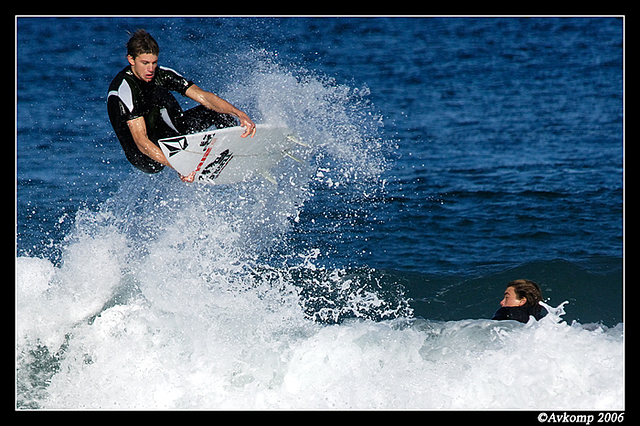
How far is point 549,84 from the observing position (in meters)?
16.2

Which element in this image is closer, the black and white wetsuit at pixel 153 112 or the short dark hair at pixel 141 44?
the short dark hair at pixel 141 44

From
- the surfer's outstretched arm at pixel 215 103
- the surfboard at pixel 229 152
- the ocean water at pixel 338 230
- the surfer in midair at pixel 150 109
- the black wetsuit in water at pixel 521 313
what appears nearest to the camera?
the ocean water at pixel 338 230

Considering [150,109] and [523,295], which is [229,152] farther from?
[523,295]

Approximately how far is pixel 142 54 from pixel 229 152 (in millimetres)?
1420

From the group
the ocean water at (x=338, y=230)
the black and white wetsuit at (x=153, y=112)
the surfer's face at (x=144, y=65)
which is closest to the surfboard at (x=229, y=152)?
the black and white wetsuit at (x=153, y=112)

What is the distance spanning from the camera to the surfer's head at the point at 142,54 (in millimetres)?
6375

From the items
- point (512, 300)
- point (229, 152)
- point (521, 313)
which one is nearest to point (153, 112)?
point (229, 152)

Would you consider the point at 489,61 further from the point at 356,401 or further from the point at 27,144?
the point at 356,401

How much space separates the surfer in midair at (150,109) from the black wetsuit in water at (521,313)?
10.4ft

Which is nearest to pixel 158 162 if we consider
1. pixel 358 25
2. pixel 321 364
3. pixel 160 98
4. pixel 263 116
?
pixel 160 98

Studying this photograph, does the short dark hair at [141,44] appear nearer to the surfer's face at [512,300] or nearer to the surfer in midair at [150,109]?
the surfer in midair at [150,109]

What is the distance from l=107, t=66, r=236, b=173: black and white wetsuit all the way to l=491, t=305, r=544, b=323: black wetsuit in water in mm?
3510

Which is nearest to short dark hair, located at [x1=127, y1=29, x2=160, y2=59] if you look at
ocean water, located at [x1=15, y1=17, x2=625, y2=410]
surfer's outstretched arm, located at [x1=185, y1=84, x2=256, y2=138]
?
surfer's outstretched arm, located at [x1=185, y1=84, x2=256, y2=138]

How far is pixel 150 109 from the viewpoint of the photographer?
679cm
